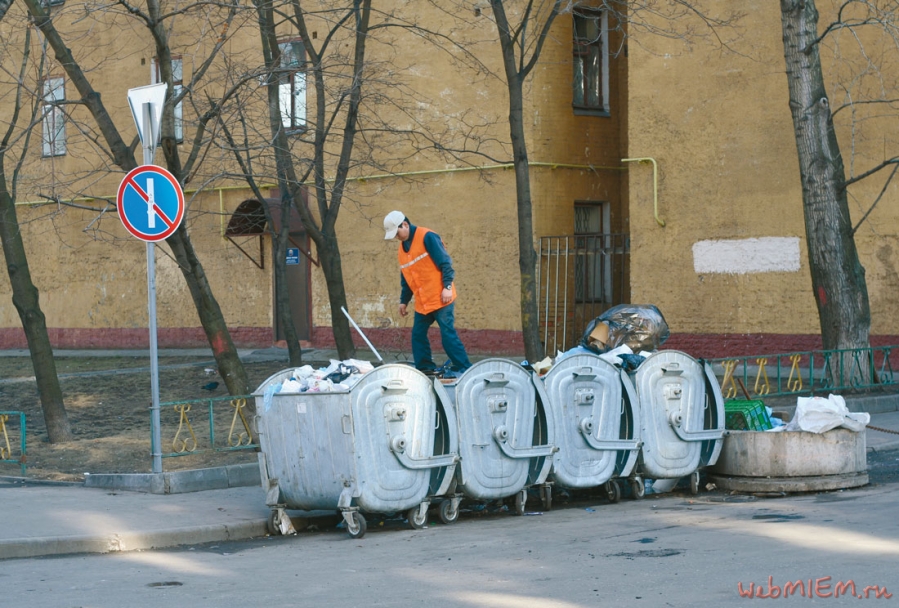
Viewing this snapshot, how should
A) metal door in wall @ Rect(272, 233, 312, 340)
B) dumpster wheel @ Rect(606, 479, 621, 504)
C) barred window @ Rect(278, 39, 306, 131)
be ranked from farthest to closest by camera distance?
metal door in wall @ Rect(272, 233, 312, 340), barred window @ Rect(278, 39, 306, 131), dumpster wheel @ Rect(606, 479, 621, 504)

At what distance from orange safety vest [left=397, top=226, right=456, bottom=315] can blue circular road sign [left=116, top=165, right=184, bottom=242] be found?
2.07 meters

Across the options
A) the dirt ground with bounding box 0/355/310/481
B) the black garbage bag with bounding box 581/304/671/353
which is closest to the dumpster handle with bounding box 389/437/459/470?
the dirt ground with bounding box 0/355/310/481

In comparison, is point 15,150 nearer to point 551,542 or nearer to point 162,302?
point 162,302

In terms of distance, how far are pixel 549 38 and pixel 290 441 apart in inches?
602

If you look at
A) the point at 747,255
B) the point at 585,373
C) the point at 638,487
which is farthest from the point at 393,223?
the point at 747,255

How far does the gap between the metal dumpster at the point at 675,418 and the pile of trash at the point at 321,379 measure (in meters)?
2.38

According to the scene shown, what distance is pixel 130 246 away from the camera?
28188 mm

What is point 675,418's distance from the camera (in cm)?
987

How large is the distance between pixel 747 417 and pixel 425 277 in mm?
3126

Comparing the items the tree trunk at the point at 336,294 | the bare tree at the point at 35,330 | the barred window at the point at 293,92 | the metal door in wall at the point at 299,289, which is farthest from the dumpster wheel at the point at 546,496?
the metal door in wall at the point at 299,289

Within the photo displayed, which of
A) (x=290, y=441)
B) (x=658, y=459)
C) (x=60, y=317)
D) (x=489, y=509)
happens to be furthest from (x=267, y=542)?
(x=60, y=317)

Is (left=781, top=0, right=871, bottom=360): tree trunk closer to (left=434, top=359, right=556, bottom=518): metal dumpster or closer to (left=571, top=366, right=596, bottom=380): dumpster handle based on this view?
(left=571, top=366, right=596, bottom=380): dumpster handle

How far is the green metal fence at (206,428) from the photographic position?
11.6 m

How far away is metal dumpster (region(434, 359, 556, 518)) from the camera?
9.08 meters
